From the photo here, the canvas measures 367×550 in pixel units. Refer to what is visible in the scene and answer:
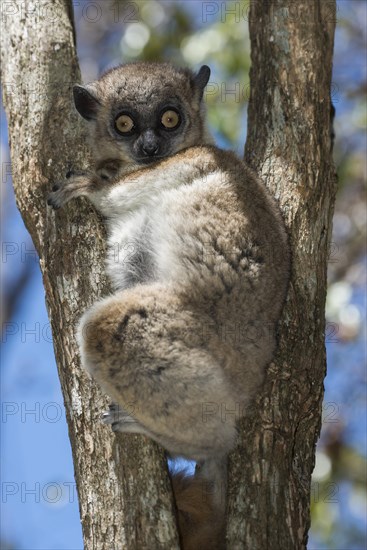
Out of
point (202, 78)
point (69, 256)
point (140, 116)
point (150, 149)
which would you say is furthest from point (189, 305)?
point (202, 78)

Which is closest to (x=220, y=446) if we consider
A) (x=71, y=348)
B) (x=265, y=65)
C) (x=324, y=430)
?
(x=71, y=348)

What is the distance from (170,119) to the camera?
17.8ft

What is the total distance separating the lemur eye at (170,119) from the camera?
17.7ft

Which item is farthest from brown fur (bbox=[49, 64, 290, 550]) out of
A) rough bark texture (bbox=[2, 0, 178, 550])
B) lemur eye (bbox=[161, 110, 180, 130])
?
lemur eye (bbox=[161, 110, 180, 130])

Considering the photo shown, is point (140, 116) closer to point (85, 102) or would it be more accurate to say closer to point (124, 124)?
point (124, 124)

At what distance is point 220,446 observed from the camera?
4.22 metres

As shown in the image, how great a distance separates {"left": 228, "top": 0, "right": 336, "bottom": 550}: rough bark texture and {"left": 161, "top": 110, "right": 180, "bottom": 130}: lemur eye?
0.61 m

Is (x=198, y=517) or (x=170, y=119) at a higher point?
(x=170, y=119)

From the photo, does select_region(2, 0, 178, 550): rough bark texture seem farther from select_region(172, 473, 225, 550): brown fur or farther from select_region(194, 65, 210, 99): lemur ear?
select_region(194, 65, 210, 99): lemur ear

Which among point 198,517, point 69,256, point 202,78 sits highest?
point 202,78

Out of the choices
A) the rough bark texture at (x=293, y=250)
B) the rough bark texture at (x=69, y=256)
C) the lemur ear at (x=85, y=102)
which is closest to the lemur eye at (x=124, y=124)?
the lemur ear at (x=85, y=102)

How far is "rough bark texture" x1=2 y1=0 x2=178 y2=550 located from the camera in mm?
3738

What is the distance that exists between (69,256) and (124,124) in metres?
1.52

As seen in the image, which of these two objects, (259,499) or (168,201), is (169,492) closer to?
(259,499)
